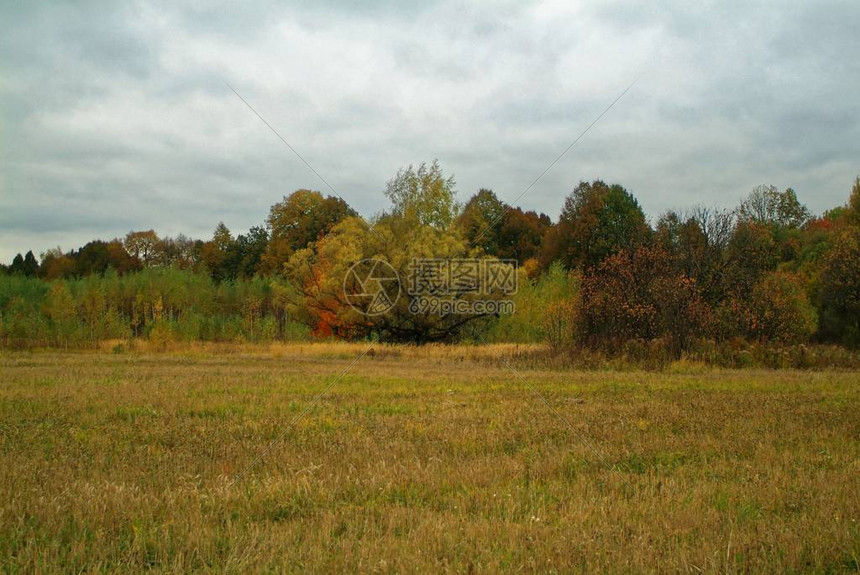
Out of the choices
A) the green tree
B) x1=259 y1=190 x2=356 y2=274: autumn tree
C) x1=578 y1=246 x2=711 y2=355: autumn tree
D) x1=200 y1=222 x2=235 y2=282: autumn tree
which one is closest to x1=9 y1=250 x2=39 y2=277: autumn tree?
x1=200 y1=222 x2=235 y2=282: autumn tree

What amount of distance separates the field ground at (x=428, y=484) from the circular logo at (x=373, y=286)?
25440 millimetres

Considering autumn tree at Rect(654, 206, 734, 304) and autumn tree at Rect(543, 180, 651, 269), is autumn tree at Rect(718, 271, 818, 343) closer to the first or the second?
autumn tree at Rect(654, 206, 734, 304)

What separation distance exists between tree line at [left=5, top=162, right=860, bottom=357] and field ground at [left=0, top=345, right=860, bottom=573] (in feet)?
42.3

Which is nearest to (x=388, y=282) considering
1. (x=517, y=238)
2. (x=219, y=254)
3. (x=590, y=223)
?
(x=590, y=223)

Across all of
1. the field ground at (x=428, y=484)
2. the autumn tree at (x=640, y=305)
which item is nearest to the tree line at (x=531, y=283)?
the autumn tree at (x=640, y=305)

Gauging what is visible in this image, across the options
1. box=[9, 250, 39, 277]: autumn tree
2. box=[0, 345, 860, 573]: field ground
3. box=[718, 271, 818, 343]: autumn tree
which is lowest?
box=[0, 345, 860, 573]: field ground

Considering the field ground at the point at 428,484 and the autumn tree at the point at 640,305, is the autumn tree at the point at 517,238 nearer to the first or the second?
the autumn tree at the point at 640,305

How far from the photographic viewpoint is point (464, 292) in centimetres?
3781

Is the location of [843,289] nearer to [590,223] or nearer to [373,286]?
[590,223]

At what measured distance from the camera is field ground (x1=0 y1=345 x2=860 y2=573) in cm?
443

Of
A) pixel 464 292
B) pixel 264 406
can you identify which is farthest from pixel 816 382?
pixel 464 292

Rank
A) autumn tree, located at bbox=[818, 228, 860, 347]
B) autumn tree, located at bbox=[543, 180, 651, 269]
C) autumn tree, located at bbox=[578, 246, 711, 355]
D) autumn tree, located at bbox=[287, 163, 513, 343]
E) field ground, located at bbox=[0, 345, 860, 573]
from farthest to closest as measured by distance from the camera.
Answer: autumn tree, located at bbox=[543, 180, 651, 269] < autumn tree, located at bbox=[818, 228, 860, 347] < autumn tree, located at bbox=[287, 163, 513, 343] < autumn tree, located at bbox=[578, 246, 711, 355] < field ground, located at bbox=[0, 345, 860, 573]

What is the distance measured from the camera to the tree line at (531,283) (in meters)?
Answer: 24.8

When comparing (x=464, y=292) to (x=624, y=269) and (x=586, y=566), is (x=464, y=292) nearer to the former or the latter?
(x=624, y=269)
